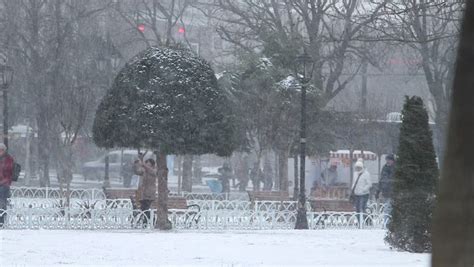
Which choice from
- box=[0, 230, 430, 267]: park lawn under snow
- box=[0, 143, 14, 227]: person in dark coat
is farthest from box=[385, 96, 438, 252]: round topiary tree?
box=[0, 143, 14, 227]: person in dark coat

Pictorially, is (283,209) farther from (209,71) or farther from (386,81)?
(386,81)

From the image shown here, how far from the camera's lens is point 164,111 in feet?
66.5

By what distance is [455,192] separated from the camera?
7.23 m

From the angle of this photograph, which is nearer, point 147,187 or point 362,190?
point 147,187

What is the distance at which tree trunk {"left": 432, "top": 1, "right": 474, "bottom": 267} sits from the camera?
717 centimetres

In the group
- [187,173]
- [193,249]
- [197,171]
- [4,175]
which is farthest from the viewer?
[197,171]

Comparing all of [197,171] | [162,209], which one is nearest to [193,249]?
[162,209]


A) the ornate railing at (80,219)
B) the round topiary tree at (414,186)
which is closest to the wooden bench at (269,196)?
the ornate railing at (80,219)

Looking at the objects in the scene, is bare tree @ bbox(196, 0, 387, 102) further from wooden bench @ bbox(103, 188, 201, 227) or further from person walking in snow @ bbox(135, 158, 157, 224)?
person walking in snow @ bbox(135, 158, 157, 224)

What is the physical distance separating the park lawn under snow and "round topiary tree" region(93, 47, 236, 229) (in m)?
1.81

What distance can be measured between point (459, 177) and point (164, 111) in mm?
13427

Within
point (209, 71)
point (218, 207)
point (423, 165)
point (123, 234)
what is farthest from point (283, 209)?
point (423, 165)

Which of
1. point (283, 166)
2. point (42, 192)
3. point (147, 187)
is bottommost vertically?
point (42, 192)

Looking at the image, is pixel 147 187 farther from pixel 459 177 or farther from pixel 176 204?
pixel 459 177
